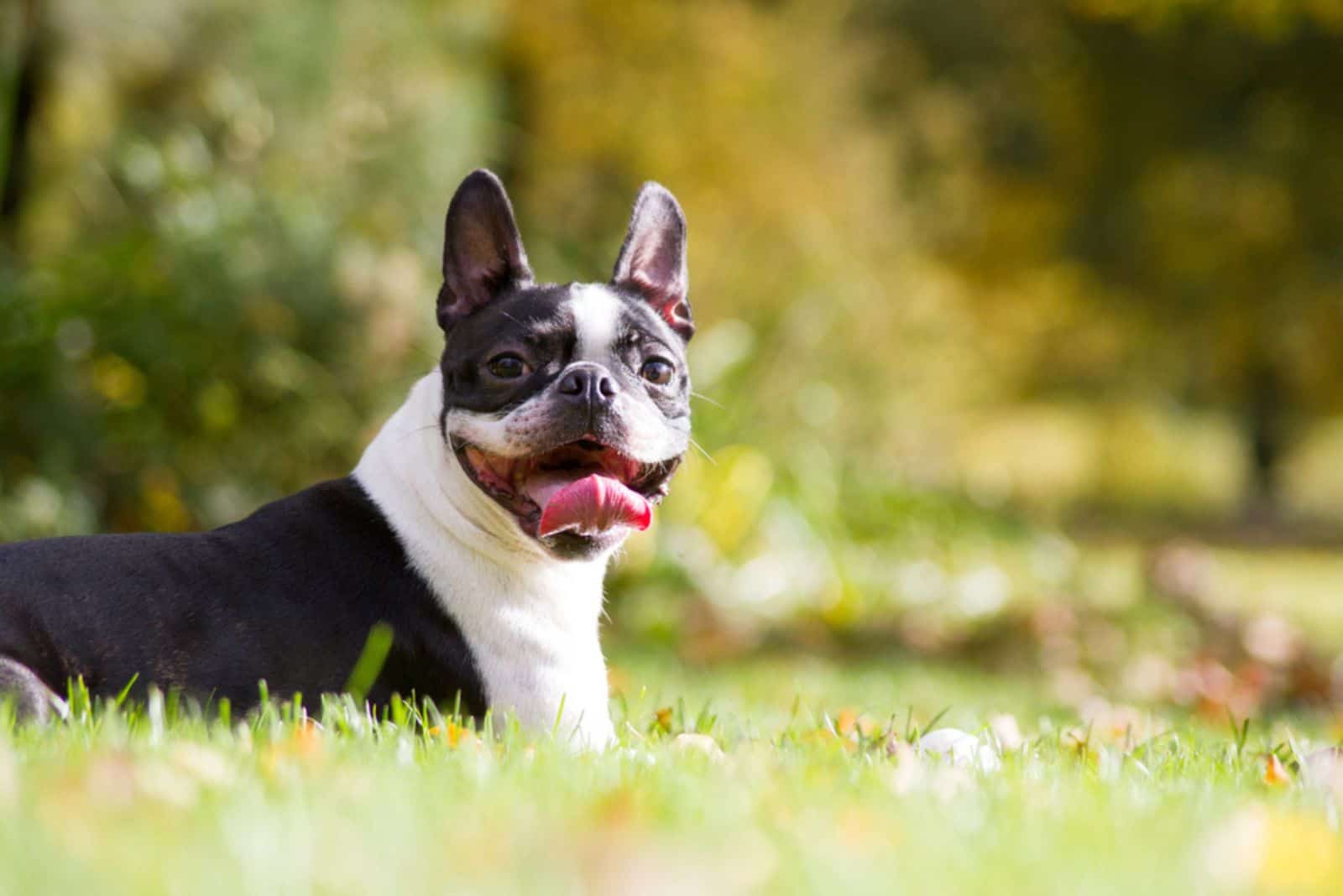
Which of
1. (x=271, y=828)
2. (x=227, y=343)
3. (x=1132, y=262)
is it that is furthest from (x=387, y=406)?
(x=1132, y=262)

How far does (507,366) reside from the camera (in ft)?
11.1

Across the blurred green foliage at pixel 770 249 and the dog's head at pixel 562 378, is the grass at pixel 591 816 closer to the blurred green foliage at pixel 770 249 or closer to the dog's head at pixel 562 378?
the dog's head at pixel 562 378

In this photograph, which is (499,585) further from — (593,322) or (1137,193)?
(1137,193)

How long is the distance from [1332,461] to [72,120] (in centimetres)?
1999

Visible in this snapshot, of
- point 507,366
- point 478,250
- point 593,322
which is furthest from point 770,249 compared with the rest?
point 507,366

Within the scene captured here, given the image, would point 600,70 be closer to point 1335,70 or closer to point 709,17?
point 709,17

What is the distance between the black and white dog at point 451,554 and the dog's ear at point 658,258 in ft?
0.74

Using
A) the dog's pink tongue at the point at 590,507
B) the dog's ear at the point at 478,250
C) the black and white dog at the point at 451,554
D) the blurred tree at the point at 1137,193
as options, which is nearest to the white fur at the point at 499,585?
the black and white dog at the point at 451,554

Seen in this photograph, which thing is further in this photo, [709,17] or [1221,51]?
[1221,51]

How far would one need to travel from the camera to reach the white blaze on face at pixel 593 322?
345 cm

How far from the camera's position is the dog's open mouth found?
10.5 ft

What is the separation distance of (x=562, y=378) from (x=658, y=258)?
766 mm

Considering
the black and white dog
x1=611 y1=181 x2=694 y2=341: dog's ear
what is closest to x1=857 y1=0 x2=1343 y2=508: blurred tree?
x1=611 y1=181 x2=694 y2=341: dog's ear

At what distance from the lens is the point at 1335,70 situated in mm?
18094
